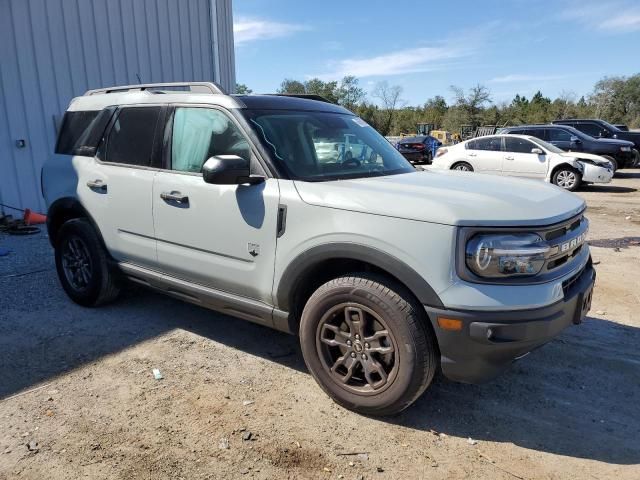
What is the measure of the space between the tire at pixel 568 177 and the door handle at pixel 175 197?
1201 centimetres

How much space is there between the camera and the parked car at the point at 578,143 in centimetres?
1535

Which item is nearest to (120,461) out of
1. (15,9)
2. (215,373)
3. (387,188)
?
(215,373)

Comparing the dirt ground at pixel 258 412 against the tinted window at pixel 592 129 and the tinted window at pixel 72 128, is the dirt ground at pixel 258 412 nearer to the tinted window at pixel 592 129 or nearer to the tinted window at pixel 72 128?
the tinted window at pixel 72 128

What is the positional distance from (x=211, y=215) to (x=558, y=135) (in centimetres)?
1507

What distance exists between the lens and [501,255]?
2.45m

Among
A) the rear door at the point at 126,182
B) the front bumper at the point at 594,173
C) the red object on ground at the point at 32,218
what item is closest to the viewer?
the rear door at the point at 126,182

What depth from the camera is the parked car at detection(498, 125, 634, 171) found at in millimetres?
15352

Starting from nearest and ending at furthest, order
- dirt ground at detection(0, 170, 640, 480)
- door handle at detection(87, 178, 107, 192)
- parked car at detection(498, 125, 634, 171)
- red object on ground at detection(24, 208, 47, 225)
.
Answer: dirt ground at detection(0, 170, 640, 480) → door handle at detection(87, 178, 107, 192) → red object on ground at detection(24, 208, 47, 225) → parked car at detection(498, 125, 634, 171)

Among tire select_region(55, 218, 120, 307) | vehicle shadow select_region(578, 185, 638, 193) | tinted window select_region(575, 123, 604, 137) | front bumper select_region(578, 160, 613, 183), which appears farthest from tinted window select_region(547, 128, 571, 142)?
tire select_region(55, 218, 120, 307)

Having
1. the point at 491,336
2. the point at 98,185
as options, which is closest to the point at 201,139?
the point at 98,185

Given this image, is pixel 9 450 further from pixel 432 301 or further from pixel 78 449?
pixel 432 301

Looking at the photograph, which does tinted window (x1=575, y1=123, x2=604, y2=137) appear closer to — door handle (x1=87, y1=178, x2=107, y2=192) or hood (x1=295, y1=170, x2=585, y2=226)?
hood (x1=295, y1=170, x2=585, y2=226)

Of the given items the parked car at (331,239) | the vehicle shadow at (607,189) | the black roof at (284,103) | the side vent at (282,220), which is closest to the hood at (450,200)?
the parked car at (331,239)

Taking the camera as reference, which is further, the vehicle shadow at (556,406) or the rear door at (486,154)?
the rear door at (486,154)
